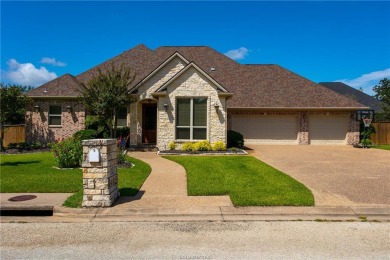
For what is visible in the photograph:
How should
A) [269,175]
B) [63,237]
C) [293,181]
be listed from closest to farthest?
[63,237]
[293,181]
[269,175]

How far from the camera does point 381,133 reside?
2345 cm

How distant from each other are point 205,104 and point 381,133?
51.8 ft

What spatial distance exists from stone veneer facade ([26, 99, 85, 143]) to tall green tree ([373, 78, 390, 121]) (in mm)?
30762

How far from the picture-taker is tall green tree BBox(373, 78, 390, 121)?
107 ft

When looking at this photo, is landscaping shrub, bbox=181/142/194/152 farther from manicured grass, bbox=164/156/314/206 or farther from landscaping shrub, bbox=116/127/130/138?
landscaping shrub, bbox=116/127/130/138

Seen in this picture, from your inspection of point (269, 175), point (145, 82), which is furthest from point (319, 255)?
point (145, 82)

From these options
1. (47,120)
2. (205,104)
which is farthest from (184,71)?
(47,120)

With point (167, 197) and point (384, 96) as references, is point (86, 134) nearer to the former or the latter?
point (167, 197)

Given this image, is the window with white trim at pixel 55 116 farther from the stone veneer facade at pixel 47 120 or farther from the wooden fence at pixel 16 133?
the wooden fence at pixel 16 133

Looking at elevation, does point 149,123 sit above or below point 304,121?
below

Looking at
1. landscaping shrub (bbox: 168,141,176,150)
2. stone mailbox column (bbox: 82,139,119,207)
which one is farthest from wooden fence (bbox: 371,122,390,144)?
stone mailbox column (bbox: 82,139,119,207)

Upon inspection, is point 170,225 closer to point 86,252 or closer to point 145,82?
point 86,252

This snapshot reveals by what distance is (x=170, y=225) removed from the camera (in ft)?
18.0

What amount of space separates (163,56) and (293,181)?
18589 mm
